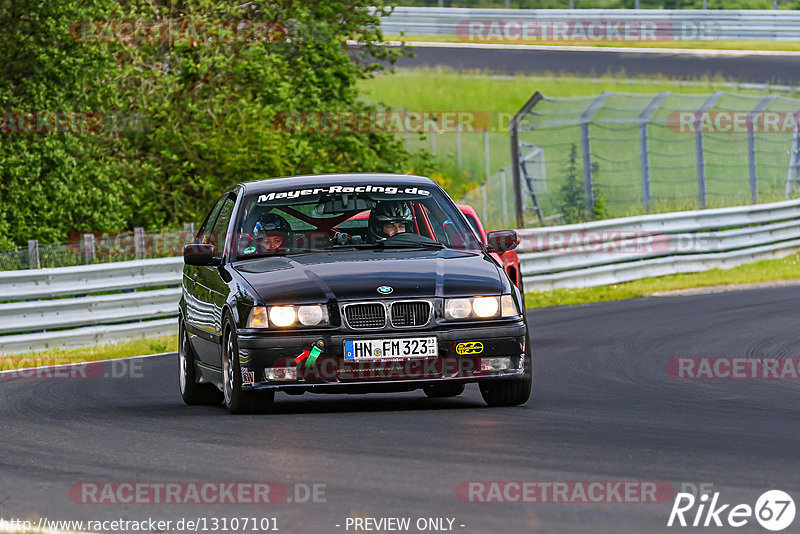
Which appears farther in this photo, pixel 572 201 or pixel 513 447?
pixel 572 201

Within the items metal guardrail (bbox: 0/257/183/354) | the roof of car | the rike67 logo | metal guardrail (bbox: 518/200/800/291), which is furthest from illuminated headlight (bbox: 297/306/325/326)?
metal guardrail (bbox: 518/200/800/291)

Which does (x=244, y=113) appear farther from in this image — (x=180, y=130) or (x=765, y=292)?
(x=765, y=292)

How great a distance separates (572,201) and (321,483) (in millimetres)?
22274

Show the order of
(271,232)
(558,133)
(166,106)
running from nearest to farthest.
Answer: (271,232) → (166,106) → (558,133)

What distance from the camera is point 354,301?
920cm

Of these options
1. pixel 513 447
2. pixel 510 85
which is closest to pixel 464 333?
pixel 513 447

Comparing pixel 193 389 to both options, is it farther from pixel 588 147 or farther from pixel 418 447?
pixel 588 147

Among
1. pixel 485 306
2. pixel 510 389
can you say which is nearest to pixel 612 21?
pixel 510 389

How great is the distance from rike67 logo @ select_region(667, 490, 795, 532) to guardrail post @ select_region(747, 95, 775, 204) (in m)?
22.0

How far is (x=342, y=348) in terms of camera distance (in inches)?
361

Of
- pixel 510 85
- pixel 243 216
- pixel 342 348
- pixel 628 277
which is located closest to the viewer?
pixel 342 348

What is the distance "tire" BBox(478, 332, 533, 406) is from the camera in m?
9.62

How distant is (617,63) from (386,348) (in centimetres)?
3831

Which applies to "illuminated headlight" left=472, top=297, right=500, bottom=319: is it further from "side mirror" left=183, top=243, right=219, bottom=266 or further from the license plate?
"side mirror" left=183, top=243, right=219, bottom=266
